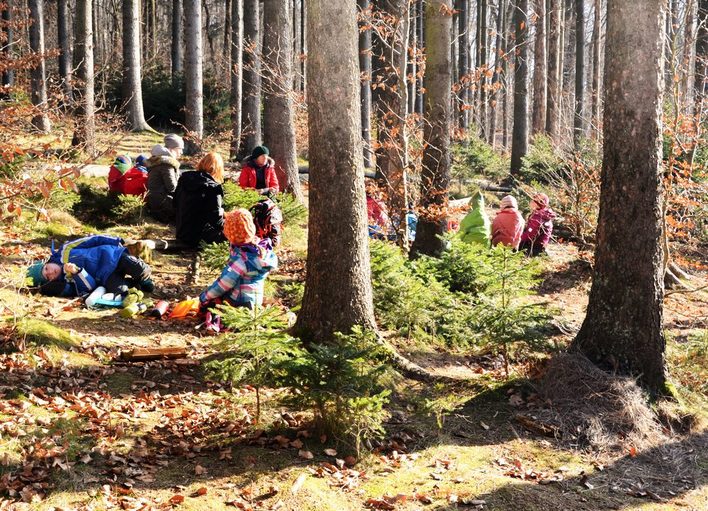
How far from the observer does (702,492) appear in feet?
16.8

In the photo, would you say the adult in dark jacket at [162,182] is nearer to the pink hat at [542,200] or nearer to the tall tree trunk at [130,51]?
the pink hat at [542,200]

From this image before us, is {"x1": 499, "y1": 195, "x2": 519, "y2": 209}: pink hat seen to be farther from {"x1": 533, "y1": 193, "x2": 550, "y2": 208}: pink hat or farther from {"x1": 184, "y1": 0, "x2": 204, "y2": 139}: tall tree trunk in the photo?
{"x1": 184, "y1": 0, "x2": 204, "y2": 139}: tall tree trunk

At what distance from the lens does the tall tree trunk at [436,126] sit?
945cm

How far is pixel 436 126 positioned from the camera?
375 inches

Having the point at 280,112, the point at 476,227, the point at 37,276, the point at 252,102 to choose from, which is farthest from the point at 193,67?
the point at 37,276

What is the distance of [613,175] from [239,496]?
4156 millimetres

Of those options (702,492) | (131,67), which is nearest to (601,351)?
(702,492)

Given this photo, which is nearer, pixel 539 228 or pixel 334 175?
pixel 334 175

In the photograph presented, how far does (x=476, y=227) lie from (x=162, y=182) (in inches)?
199

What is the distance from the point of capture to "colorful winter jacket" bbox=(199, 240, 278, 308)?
7.02m

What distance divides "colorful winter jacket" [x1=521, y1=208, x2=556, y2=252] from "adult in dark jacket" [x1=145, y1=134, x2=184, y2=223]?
5.99m

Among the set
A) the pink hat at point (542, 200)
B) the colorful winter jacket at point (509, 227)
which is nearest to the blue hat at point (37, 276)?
the colorful winter jacket at point (509, 227)

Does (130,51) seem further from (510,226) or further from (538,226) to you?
(538,226)

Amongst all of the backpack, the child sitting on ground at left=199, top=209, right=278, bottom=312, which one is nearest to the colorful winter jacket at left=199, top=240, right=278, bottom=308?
the child sitting on ground at left=199, top=209, right=278, bottom=312
